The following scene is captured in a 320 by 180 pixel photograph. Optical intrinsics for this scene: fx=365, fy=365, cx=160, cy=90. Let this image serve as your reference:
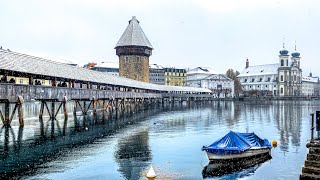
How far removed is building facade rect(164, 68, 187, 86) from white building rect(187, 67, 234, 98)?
6.61m

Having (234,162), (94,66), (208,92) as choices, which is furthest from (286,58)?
(234,162)

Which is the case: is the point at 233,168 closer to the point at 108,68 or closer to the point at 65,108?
the point at 65,108

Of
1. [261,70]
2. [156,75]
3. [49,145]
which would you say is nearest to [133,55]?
[156,75]

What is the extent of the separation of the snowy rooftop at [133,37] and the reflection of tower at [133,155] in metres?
64.0

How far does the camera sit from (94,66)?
131625 millimetres

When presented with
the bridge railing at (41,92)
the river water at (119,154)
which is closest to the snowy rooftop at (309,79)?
the bridge railing at (41,92)

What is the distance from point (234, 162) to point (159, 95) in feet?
239

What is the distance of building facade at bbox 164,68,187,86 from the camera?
144137mm

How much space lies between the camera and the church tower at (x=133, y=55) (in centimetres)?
8938

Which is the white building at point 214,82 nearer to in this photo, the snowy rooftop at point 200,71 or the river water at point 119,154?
the snowy rooftop at point 200,71

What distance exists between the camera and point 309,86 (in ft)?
593

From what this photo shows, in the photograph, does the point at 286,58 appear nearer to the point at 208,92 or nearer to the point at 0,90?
the point at 208,92

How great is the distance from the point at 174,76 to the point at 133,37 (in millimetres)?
56967

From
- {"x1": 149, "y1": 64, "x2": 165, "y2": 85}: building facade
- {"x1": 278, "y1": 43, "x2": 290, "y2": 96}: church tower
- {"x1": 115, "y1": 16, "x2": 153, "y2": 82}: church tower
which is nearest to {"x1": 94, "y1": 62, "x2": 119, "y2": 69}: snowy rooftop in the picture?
{"x1": 149, "y1": 64, "x2": 165, "y2": 85}: building facade
